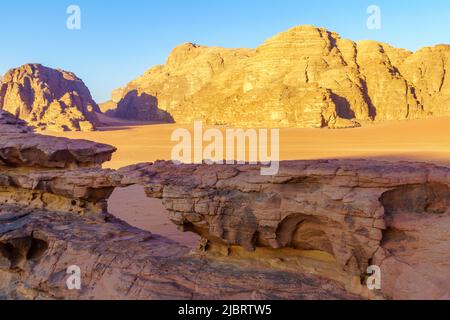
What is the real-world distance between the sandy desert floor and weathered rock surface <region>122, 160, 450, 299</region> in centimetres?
407

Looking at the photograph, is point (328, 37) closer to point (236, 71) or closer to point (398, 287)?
point (236, 71)

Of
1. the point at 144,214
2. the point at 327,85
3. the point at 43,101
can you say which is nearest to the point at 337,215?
the point at 144,214

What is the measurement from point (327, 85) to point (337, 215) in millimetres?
47399

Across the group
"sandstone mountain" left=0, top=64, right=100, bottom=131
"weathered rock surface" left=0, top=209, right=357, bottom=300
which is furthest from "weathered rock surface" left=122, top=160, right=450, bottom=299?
"sandstone mountain" left=0, top=64, right=100, bottom=131

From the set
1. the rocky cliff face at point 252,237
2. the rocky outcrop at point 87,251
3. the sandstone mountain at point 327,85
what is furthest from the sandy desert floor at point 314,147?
the sandstone mountain at point 327,85

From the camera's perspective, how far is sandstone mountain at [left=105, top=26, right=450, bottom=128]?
148 ft

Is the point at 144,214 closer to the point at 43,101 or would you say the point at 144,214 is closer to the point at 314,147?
the point at 314,147

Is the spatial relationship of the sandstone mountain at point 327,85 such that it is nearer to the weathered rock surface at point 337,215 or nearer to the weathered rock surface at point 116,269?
the weathered rock surface at point 116,269

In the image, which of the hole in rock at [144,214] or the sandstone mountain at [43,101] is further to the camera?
the sandstone mountain at [43,101]

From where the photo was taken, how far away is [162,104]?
2916 inches

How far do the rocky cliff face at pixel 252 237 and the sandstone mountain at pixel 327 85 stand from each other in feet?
126

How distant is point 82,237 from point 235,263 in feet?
8.95

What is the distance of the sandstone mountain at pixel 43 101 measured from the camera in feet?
169
